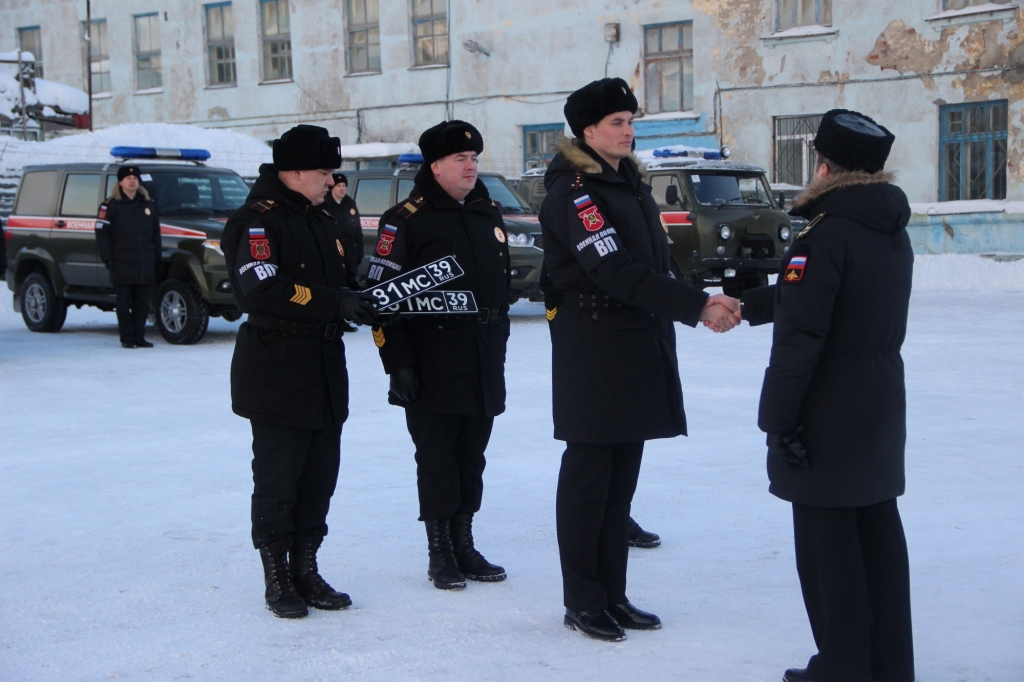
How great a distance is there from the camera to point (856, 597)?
318cm

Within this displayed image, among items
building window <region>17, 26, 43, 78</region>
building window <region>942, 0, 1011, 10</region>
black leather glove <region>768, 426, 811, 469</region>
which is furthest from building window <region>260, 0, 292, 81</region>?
black leather glove <region>768, 426, 811, 469</region>

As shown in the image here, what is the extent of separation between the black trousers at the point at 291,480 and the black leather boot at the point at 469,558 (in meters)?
0.52

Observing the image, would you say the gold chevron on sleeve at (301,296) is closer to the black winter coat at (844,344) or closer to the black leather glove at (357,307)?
the black leather glove at (357,307)

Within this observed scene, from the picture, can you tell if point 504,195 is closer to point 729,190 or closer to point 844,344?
point 729,190

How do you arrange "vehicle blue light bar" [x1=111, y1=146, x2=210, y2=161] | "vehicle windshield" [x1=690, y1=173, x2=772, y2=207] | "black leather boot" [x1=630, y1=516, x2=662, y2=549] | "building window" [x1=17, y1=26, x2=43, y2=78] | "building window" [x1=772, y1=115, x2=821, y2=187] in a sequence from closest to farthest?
"black leather boot" [x1=630, y1=516, x2=662, y2=549] < "vehicle blue light bar" [x1=111, y1=146, x2=210, y2=161] < "vehicle windshield" [x1=690, y1=173, x2=772, y2=207] < "building window" [x1=772, y1=115, x2=821, y2=187] < "building window" [x1=17, y1=26, x2=43, y2=78]

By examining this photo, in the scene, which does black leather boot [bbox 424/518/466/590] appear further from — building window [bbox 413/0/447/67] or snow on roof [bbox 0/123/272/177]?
building window [bbox 413/0/447/67]

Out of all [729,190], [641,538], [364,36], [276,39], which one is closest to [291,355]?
[641,538]

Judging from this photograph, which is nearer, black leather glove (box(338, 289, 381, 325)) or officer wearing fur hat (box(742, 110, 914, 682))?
officer wearing fur hat (box(742, 110, 914, 682))

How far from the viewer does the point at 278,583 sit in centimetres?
405

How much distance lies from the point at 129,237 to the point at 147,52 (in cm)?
2015

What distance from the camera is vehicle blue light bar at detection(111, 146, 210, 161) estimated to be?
12.6 metres

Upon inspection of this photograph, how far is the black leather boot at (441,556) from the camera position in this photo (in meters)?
4.30

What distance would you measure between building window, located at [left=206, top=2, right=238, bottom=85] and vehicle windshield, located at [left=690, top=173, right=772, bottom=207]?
A: 16488 mm

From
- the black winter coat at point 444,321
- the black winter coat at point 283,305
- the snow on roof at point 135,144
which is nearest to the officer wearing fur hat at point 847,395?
the black winter coat at point 444,321
